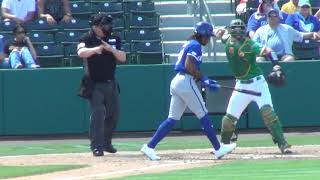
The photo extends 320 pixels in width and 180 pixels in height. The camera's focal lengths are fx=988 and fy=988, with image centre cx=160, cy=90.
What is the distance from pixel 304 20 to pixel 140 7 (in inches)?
144

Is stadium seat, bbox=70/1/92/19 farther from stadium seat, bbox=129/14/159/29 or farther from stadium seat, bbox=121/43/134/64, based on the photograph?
stadium seat, bbox=121/43/134/64

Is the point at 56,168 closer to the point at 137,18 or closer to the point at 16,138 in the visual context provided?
the point at 16,138

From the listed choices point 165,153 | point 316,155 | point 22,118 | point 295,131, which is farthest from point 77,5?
point 316,155

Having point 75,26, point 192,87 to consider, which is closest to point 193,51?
point 192,87

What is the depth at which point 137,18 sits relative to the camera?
21.2m

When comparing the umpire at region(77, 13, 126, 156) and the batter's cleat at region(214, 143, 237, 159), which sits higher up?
the umpire at region(77, 13, 126, 156)

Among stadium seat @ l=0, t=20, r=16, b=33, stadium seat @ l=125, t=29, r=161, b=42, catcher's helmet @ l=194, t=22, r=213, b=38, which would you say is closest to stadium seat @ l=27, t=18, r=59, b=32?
stadium seat @ l=0, t=20, r=16, b=33

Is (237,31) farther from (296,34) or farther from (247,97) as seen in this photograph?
(296,34)

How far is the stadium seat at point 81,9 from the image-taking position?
21.3m

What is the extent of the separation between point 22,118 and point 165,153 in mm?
4347

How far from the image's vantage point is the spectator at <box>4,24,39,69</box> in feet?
60.8

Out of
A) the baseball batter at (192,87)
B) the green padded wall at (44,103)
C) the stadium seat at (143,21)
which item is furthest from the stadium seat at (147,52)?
the baseball batter at (192,87)

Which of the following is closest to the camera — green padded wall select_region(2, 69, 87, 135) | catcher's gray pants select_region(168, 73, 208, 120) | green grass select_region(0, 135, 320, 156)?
catcher's gray pants select_region(168, 73, 208, 120)

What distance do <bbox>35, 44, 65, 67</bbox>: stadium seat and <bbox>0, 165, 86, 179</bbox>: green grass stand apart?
22.1 feet
